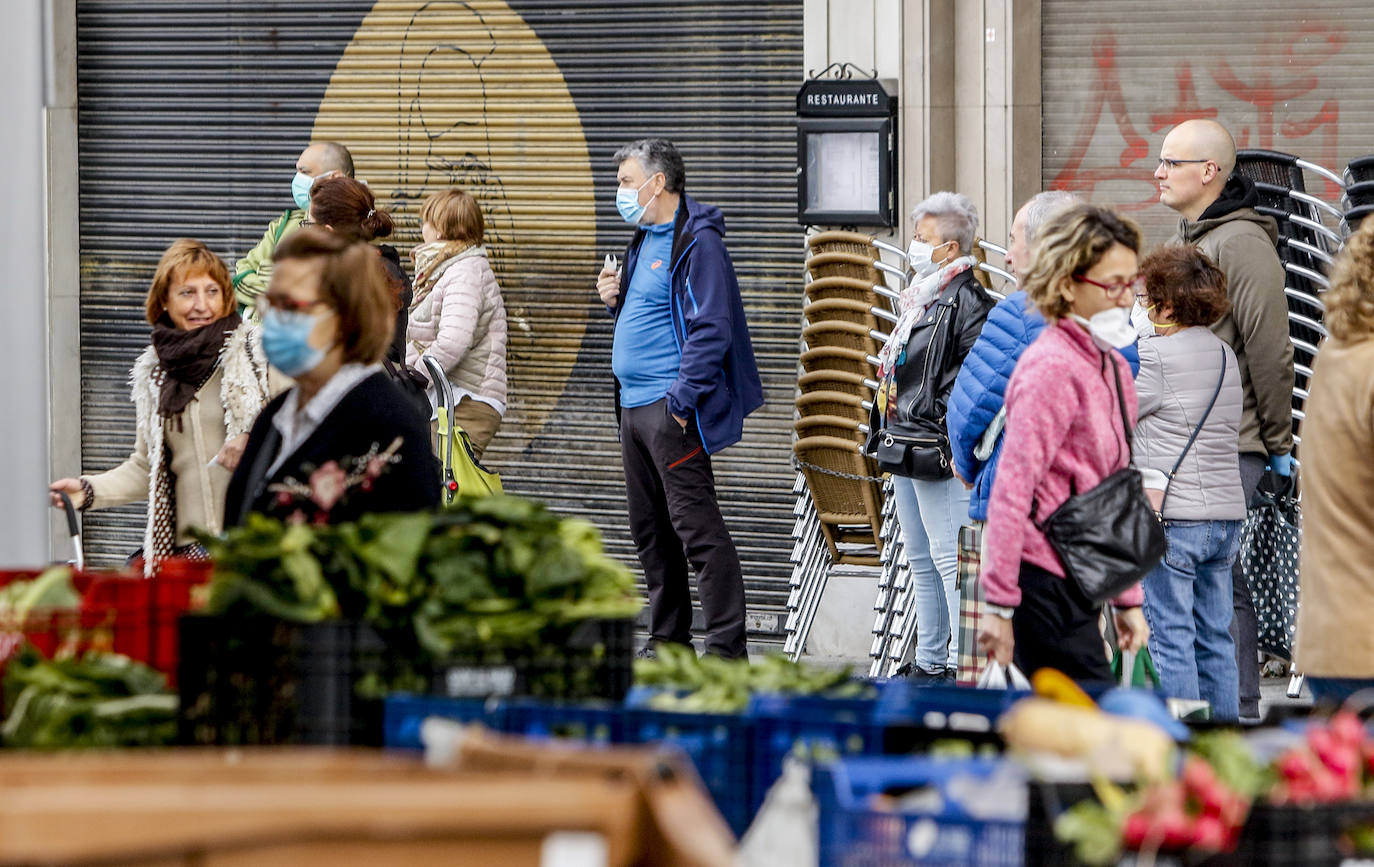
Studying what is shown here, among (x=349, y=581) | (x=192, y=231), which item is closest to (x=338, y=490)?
(x=349, y=581)

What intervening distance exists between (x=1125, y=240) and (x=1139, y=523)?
0.78 metres

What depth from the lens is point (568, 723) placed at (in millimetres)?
2891

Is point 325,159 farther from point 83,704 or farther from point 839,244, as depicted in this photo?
point 83,704

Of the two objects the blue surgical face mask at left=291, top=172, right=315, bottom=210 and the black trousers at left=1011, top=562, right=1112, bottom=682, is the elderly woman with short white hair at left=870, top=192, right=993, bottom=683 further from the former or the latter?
the blue surgical face mask at left=291, top=172, right=315, bottom=210

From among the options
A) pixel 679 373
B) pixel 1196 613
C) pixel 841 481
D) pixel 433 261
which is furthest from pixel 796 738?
pixel 433 261

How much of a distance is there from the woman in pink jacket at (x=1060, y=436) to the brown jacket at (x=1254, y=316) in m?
2.41

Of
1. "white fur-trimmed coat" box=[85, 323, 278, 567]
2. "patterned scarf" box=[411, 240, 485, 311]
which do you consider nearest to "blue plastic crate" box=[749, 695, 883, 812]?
"white fur-trimmed coat" box=[85, 323, 278, 567]

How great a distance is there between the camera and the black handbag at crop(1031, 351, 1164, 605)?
4914mm

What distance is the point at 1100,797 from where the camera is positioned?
247 centimetres

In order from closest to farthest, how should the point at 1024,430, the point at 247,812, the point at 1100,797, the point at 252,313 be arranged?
1. the point at 247,812
2. the point at 1100,797
3. the point at 1024,430
4. the point at 252,313

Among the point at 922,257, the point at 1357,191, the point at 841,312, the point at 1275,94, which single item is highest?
the point at 1275,94

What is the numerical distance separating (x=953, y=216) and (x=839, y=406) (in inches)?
54.1

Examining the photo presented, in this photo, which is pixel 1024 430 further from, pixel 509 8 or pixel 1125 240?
pixel 509 8

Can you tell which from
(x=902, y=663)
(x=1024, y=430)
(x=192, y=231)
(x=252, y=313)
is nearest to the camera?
(x=1024, y=430)
